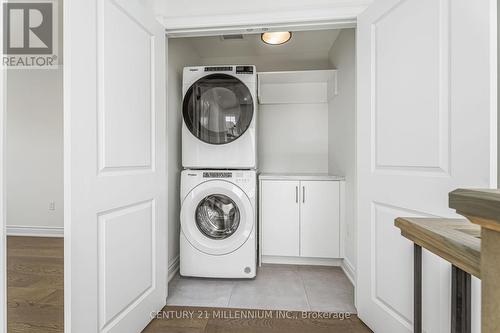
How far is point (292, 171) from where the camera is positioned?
3.20 m

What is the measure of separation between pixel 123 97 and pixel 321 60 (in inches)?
101

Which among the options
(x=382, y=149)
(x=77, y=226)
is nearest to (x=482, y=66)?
(x=382, y=149)

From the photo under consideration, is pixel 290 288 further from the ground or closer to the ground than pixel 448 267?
closer to the ground

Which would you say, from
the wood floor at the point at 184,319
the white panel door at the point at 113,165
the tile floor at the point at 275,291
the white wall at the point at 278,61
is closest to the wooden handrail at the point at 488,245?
the white panel door at the point at 113,165

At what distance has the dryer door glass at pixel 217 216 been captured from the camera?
89.2 inches

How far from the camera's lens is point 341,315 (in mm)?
1742

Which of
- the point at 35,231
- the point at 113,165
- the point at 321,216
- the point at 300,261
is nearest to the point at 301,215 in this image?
the point at 321,216

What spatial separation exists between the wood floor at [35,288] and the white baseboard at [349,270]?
2060 mm

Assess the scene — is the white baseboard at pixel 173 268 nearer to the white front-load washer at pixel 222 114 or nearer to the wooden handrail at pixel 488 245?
the white front-load washer at pixel 222 114

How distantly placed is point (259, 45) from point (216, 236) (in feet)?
6.93

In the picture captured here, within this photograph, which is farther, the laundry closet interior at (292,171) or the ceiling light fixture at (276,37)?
the ceiling light fixture at (276,37)

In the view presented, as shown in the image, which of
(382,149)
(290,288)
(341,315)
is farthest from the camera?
(290,288)

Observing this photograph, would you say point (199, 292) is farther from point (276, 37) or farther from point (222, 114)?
point (276, 37)

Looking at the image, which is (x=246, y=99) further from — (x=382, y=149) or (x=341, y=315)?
(x=341, y=315)
